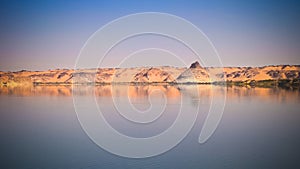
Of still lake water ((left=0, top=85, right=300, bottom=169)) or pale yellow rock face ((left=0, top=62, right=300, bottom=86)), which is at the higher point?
pale yellow rock face ((left=0, top=62, right=300, bottom=86))

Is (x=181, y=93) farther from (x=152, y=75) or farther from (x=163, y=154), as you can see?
(x=152, y=75)

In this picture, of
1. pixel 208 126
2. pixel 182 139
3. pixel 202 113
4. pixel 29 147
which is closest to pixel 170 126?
pixel 208 126

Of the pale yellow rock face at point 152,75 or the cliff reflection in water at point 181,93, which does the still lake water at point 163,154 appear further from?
the pale yellow rock face at point 152,75

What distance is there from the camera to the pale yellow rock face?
5920 inches

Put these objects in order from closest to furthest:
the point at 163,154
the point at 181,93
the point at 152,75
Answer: the point at 163,154 → the point at 181,93 → the point at 152,75

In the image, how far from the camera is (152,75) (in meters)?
162

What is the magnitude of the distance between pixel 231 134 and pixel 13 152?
9226mm

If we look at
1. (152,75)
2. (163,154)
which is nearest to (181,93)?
(163,154)

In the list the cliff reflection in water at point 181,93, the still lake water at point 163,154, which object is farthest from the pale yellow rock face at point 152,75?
the still lake water at point 163,154

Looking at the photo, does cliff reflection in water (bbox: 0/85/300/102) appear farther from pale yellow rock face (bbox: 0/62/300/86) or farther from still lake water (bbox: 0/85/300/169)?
pale yellow rock face (bbox: 0/62/300/86)

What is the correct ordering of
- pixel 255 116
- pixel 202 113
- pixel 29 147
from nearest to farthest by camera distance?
pixel 29 147 → pixel 255 116 → pixel 202 113

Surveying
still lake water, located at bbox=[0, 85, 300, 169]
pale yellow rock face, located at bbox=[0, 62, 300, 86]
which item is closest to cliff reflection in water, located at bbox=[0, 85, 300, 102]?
still lake water, located at bbox=[0, 85, 300, 169]

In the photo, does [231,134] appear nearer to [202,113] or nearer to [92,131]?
[92,131]

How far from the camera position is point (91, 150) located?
12.5m
